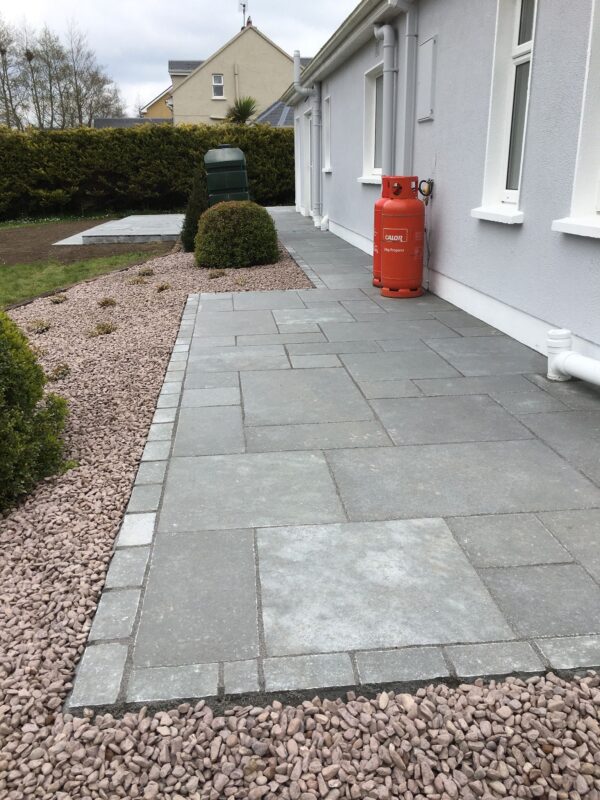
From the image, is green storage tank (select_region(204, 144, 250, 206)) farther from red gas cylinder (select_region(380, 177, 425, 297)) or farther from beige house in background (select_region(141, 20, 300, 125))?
beige house in background (select_region(141, 20, 300, 125))

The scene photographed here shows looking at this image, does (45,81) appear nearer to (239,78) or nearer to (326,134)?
(239,78)

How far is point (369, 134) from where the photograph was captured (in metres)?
10.3

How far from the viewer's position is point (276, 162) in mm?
22453

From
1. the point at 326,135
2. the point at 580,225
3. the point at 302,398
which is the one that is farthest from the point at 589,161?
the point at 326,135

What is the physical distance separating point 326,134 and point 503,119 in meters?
9.07

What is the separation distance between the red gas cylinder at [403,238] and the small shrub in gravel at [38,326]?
3.51 m

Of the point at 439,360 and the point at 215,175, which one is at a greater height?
the point at 215,175

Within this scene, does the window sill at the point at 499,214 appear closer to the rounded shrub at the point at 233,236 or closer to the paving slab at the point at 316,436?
the paving slab at the point at 316,436

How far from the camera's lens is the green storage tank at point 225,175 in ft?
41.7

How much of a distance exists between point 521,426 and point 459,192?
345cm

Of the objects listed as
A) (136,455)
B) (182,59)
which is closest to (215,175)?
(136,455)

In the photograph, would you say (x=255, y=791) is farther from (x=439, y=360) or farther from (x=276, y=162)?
(x=276, y=162)

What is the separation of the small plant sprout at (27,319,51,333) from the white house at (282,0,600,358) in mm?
4073

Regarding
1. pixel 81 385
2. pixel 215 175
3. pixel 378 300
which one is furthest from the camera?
pixel 215 175
